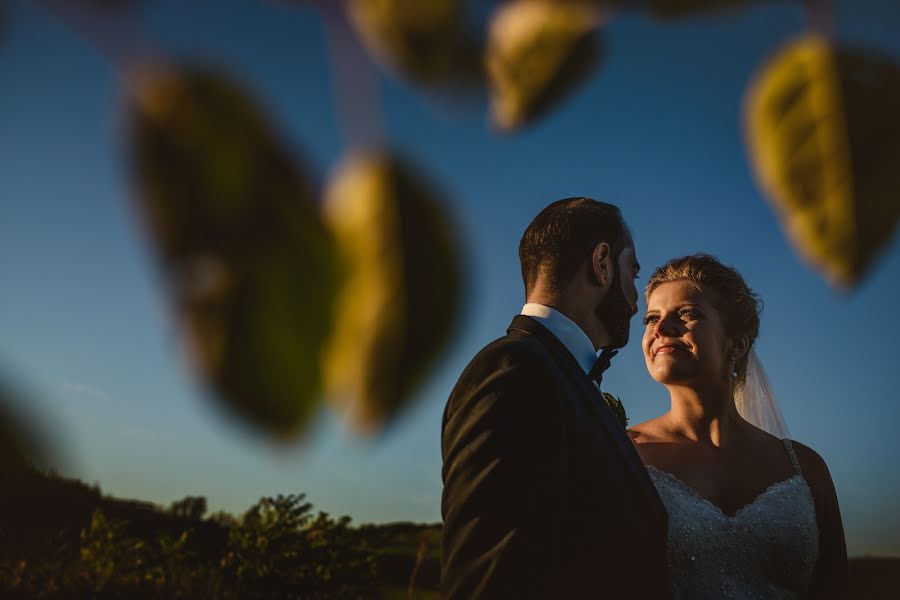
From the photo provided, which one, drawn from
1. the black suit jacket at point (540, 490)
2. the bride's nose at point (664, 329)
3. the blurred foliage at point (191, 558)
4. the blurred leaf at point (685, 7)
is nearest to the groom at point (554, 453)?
the black suit jacket at point (540, 490)

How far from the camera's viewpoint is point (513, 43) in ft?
0.99

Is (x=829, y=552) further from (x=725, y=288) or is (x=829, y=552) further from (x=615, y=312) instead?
(x=615, y=312)

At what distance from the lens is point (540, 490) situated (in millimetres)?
2164

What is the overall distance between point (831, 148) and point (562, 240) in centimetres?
292

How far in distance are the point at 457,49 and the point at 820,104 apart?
0.57 ft

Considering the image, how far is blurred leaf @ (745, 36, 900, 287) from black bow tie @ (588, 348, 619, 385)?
3139 mm

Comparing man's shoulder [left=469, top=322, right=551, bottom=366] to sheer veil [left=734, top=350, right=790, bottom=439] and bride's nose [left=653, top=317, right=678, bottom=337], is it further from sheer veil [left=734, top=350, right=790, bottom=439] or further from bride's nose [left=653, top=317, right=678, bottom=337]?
sheer veil [left=734, top=350, right=790, bottom=439]

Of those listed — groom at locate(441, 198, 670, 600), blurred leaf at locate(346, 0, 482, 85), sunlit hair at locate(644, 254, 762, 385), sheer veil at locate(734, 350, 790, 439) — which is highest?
sunlit hair at locate(644, 254, 762, 385)

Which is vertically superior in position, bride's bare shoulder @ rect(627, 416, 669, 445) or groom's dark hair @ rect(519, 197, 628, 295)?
groom's dark hair @ rect(519, 197, 628, 295)

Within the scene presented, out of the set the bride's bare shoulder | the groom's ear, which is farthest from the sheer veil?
the groom's ear

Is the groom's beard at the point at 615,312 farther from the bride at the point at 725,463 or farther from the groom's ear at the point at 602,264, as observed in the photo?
the bride at the point at 725,463

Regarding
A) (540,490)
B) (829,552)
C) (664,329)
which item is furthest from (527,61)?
(829,552)

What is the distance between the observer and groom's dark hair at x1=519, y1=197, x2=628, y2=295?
10.5 ft

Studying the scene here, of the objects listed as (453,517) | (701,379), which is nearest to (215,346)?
(453,517)
